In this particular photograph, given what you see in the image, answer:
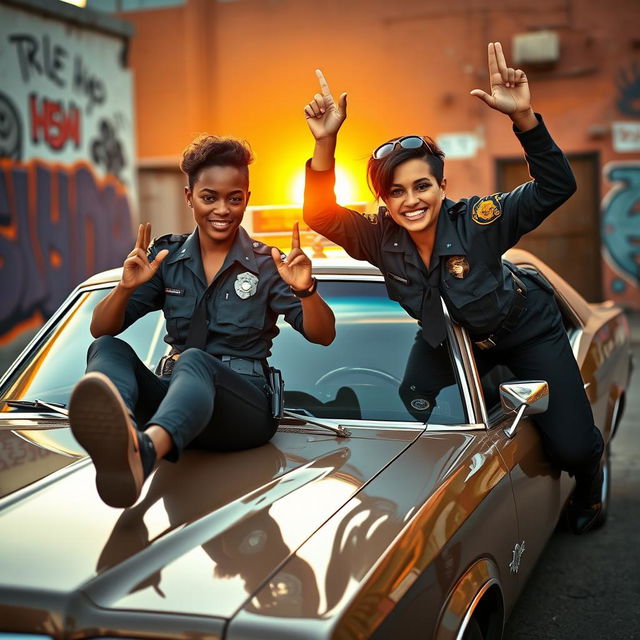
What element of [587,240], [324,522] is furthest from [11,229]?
[324,522]

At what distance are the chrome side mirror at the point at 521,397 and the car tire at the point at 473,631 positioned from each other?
68 centimetres

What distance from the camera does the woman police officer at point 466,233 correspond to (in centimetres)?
303

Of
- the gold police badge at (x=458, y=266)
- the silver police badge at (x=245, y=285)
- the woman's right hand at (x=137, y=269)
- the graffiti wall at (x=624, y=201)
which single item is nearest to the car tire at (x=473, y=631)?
the gold police badge at (x=458, y=266)

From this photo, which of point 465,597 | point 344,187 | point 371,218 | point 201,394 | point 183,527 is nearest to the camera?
point 183,527

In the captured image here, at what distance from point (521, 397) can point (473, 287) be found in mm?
420

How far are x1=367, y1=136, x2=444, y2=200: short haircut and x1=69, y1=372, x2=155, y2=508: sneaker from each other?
52.4 inches

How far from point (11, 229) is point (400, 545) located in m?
10.6

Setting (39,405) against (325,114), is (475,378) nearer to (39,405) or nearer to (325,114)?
(325,114)

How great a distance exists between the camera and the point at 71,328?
358 centimetres

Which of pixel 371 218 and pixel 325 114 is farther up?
pixel 325 114

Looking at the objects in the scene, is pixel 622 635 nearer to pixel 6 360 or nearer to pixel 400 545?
pixel 400 545

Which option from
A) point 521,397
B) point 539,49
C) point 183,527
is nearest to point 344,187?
point 521,397

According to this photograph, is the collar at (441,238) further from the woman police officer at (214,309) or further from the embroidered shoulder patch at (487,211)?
the woman police officer at (214,309)

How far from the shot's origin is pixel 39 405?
10.3 feet
